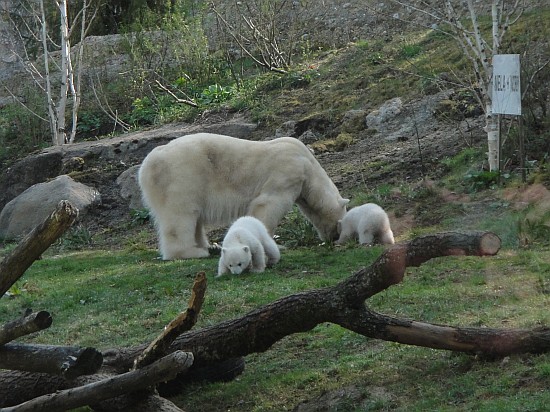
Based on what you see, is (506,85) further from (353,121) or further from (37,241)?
(37,241)

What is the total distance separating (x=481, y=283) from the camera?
29.9 ft

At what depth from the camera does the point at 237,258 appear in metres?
10.8

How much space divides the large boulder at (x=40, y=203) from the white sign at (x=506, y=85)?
7.69 m

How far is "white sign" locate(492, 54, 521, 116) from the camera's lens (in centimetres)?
1302

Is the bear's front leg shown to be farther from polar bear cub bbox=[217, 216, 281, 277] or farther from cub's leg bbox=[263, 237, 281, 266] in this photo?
cub's leg bbox=[263, 237, 281, 266]

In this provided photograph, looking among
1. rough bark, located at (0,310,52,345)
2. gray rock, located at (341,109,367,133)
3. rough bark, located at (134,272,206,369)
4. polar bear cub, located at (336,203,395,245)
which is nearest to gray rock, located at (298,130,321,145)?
gray rock, located at (341,109,367,133)

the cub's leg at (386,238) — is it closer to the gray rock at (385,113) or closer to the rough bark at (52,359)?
the gray rock at (385,113)

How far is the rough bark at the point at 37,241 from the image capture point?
564 cm

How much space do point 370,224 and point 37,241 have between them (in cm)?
699

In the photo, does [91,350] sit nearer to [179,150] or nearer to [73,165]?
[179,150]

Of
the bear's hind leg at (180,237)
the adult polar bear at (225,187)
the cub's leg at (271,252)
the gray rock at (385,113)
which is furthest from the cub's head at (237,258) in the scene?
the gray rock at (385,113)

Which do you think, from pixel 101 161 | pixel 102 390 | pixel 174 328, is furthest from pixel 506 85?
pixel 101 161

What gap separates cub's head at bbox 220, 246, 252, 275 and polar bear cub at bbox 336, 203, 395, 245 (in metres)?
2.03

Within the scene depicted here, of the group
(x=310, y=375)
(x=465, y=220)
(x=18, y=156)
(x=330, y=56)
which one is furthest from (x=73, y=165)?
(x=310, y=375)
